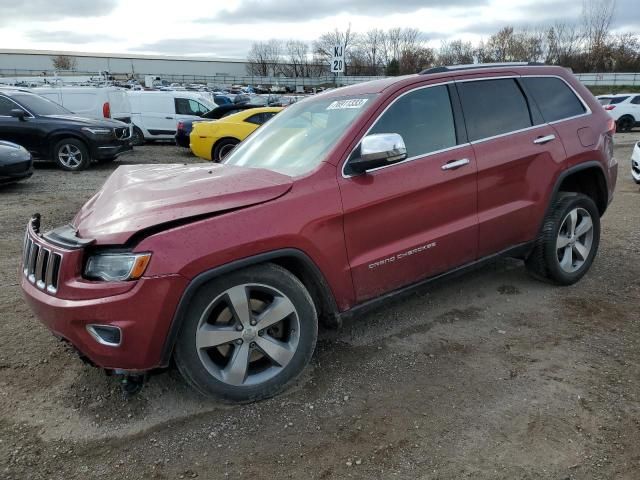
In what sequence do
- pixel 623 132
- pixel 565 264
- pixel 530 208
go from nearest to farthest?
pixel 530 208 → pixel 565 264 → pixel 623 132

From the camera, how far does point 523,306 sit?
163 inches

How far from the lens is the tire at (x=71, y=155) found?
11305 mm

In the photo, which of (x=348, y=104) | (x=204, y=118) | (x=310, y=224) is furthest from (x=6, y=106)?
(x=310, y=224)

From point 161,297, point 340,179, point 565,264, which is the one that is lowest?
point 565,264

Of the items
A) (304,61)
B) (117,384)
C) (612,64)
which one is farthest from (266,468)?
(304,61)

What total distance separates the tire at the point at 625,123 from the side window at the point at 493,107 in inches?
837

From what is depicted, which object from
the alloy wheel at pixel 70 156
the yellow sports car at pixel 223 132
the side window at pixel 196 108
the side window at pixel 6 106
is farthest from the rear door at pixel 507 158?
the side window at pixel 196 108

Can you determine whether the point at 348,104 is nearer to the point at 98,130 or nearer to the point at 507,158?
the point at 507,158

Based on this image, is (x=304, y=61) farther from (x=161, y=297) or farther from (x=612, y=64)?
(x=161, y=297)

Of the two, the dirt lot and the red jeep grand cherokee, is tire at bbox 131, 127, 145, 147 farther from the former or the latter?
the red jeep grand cherokee

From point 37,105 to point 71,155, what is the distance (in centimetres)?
141

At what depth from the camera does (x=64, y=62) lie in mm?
97312

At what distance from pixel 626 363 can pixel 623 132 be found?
22.7 meters

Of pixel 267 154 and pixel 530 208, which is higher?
pixel 267 154
